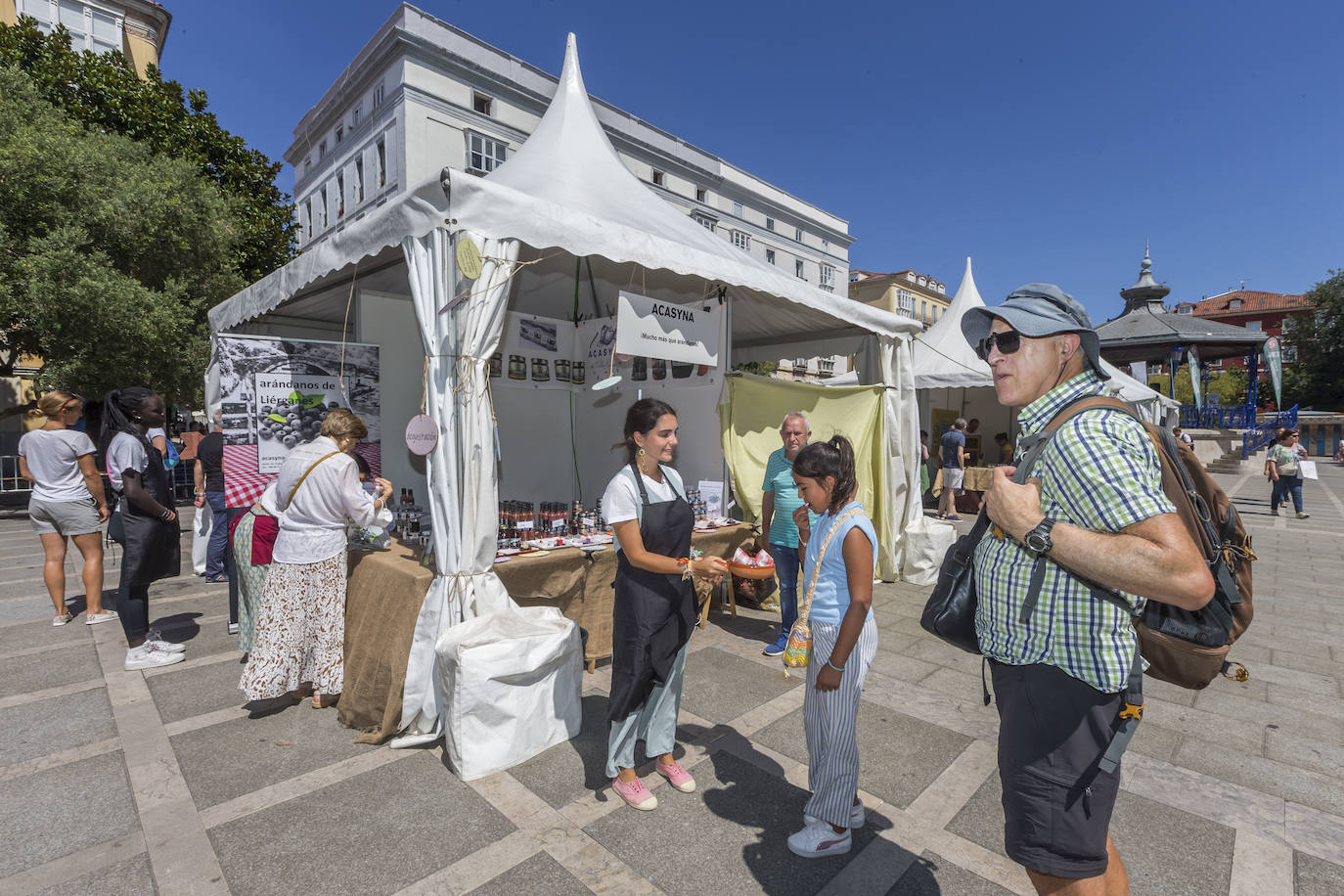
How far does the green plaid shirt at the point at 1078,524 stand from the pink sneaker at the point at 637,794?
1.83m

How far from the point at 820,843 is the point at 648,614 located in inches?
44.3

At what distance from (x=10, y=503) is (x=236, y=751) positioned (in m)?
17.0

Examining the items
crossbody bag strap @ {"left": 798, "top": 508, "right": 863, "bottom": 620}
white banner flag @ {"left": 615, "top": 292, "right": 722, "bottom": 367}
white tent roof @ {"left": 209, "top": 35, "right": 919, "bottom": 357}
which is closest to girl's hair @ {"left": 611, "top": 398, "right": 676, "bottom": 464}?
crossbody bag strap @ {"left": 798, "top": 508, "right": 863, "bottom": 620}

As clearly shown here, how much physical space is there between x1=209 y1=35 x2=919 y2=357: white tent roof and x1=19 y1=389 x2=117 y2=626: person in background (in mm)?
1635

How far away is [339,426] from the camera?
372cm

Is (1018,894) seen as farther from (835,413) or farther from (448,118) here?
(448,118)

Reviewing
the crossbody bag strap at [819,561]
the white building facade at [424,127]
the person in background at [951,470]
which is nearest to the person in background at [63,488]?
the crossbody bag strap at [819,561]

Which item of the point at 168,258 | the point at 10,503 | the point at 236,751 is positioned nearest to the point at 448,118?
the point at 168,258

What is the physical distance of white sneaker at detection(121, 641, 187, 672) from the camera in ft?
14.2

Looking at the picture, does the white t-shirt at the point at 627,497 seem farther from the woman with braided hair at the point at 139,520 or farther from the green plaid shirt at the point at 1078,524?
the woman with braided hair at the point at 139,520

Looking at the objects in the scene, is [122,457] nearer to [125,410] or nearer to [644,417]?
[125,410]

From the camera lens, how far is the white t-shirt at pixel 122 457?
4.30 meters

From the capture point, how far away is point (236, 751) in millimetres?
3264

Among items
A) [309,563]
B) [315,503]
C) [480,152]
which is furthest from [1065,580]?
[480,152]
